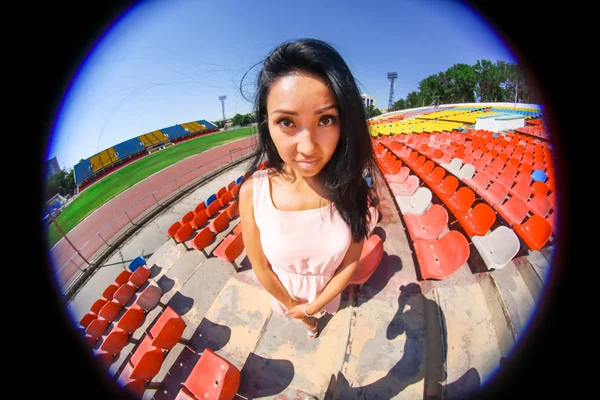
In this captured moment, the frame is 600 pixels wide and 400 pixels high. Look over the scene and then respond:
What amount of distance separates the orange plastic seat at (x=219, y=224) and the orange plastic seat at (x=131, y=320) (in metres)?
2.34

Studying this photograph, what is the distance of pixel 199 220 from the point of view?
650 centimetres

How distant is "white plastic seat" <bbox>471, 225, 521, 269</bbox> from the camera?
2461 millimetres

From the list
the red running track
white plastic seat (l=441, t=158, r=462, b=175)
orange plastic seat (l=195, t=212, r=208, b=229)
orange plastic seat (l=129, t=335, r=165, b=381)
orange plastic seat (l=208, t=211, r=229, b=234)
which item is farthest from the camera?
the red running track

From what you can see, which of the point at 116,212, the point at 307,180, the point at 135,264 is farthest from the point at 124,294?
the point at 116,212

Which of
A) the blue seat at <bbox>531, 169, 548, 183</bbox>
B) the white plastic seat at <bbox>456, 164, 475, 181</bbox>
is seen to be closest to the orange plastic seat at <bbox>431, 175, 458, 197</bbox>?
the white plastic seat at <bbox>456, 164, 475, 181</bbox>

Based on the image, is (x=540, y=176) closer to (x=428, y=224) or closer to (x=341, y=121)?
(x=428, y=224)

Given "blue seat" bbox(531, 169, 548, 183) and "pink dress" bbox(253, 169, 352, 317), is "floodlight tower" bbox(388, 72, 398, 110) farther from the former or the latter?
"pink dress" bbox(253, 169, 352, 317)

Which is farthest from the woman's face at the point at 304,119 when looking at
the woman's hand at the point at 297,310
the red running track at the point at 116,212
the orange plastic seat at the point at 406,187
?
the red running track at the point at 116,212

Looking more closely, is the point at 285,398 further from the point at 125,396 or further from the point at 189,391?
the point at 125,396

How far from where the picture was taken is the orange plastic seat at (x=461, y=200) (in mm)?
3920

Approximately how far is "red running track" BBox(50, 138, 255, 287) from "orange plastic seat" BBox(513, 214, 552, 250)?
10.4 metres

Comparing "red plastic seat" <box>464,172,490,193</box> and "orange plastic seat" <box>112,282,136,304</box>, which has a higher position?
"red plastic seat" <box>464,172,490,193</box>

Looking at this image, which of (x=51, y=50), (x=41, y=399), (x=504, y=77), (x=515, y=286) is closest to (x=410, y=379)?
(x=515, y=286)

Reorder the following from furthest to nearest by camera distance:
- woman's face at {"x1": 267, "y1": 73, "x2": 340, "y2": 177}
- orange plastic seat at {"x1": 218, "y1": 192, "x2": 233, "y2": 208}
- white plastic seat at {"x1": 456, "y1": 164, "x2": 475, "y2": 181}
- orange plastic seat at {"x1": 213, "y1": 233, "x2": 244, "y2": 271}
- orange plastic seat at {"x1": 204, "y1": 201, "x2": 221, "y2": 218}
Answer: orange plastic seat at {"x1": 218, "y1": 192, "x2": 233, "y2": 208} < orange plastic seat at {"x1": 204, "y1": 201, "x2": 221, "y2": 218} < white plastic seat at {"x1": 456, "y1": 164, "x2": 475, "y2": 181} < orange plastic seat at {"x1": 213, "y1": 233, "x2": 244, "y2": 271} < woman's face at {"x1": 267, "y1": 73, "x2": 340, "y2": 177}
